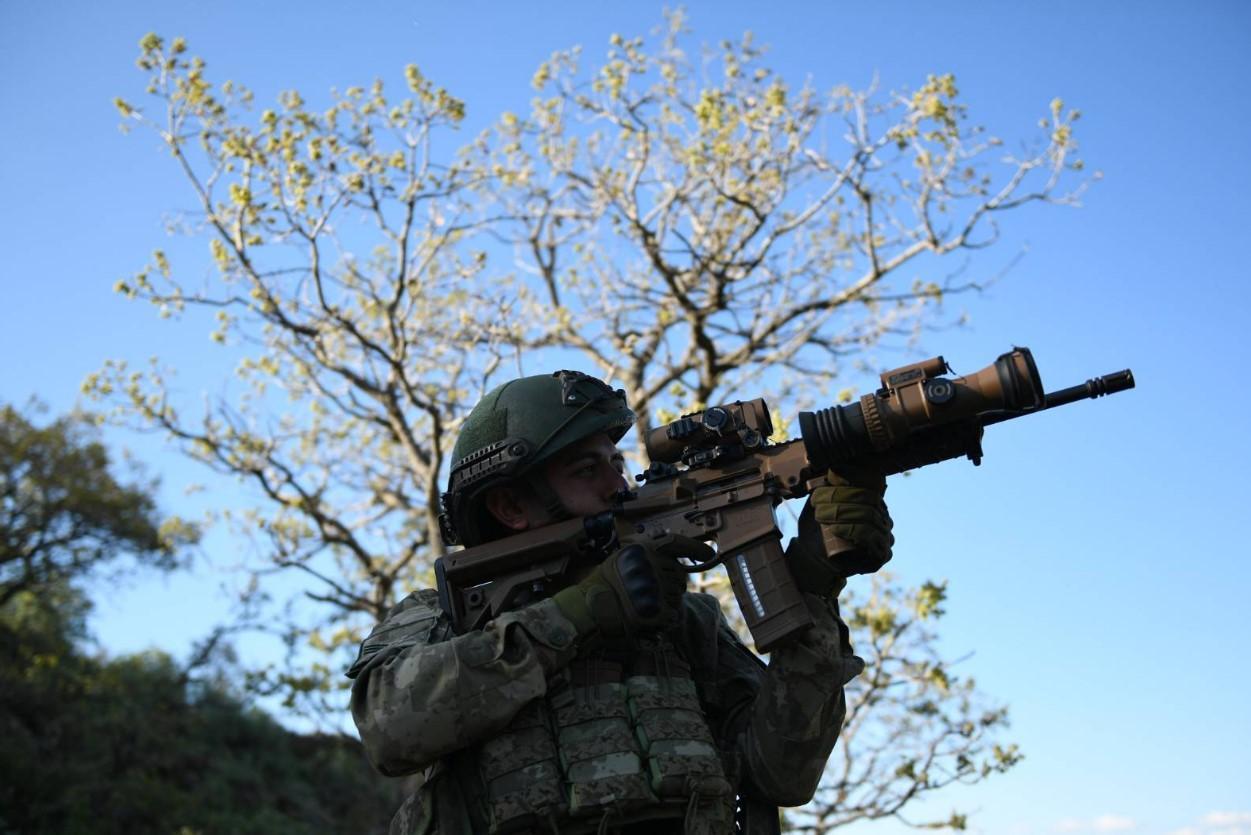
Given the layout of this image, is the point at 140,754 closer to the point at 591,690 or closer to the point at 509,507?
the point at 509,507

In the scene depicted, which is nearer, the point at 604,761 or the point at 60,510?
the point at 604,761

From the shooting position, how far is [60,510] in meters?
23.0

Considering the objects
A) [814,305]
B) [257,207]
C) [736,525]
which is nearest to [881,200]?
[814,305]

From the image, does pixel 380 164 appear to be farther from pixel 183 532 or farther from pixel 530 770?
pixel 530 770

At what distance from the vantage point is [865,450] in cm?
375

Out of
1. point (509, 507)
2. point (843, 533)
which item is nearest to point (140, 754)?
point (509, 507)

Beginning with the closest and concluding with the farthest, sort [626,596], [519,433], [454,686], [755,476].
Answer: [454,686] → [626,596] → [755,476] → [519,433]

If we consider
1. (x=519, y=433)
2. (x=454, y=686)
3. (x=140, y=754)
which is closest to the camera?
(x=454, y=686)

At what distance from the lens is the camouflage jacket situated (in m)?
3.63

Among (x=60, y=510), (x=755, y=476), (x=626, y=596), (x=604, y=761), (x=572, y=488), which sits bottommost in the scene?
(x=604, y=761)

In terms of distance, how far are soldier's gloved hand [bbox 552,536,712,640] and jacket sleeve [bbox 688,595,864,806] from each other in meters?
0.40

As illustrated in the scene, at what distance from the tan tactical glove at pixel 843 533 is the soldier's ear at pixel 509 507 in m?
0.95

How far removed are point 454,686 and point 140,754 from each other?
17325mm

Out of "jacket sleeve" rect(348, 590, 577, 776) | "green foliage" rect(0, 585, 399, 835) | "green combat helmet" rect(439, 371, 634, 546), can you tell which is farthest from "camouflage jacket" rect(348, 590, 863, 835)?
"green foliage" rect(0, 585, 399, 835)
